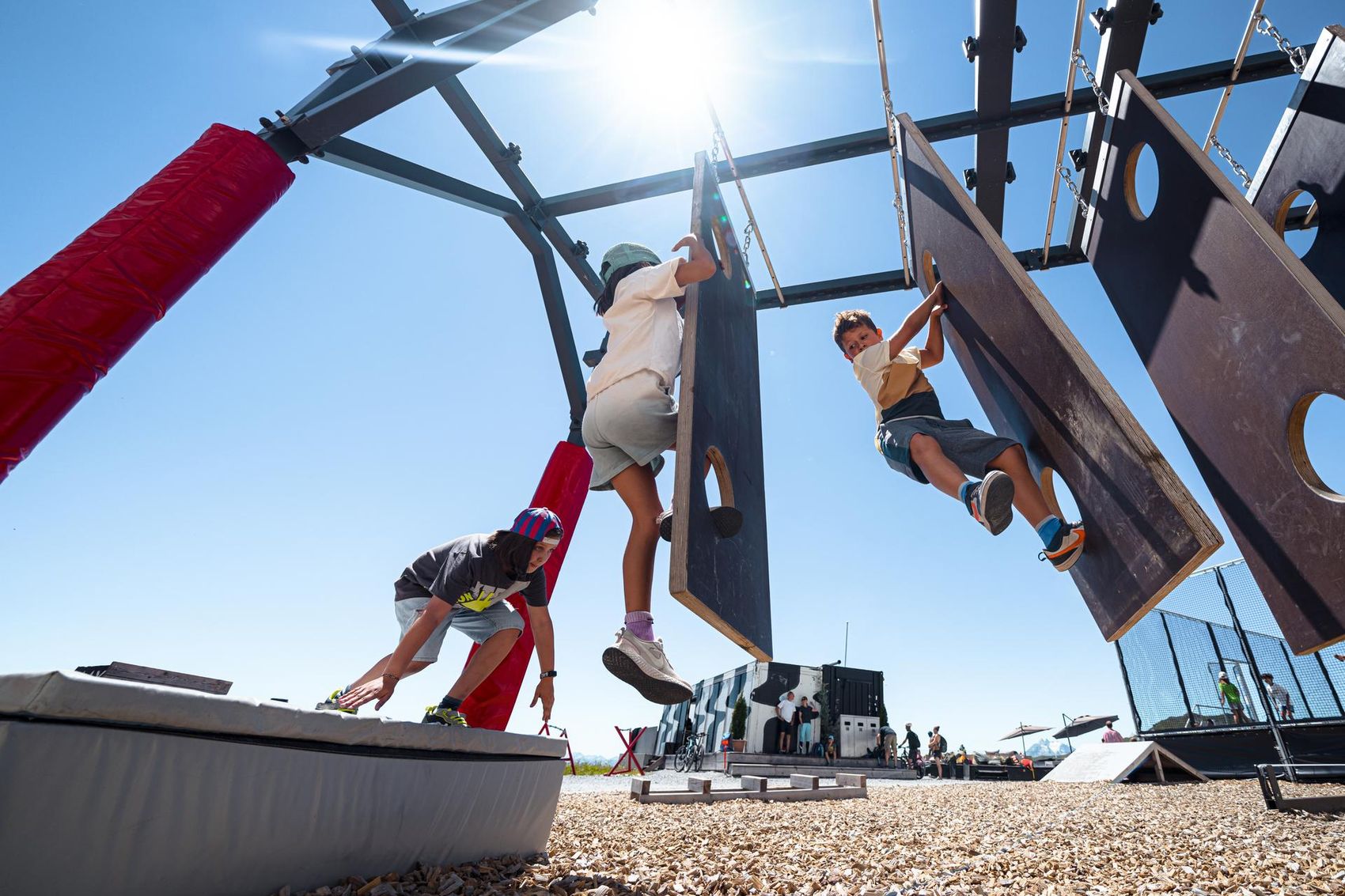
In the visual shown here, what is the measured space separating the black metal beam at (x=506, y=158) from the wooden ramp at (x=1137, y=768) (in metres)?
8.24

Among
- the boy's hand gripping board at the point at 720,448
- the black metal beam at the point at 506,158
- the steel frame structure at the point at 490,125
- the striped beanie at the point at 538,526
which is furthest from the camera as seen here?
the black metal beam at the point at 506,158

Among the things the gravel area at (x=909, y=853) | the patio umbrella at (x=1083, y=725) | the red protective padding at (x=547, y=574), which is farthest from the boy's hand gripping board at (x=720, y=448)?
the patio umbrella at (x=1083, y=725)

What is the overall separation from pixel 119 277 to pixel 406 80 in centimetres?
182

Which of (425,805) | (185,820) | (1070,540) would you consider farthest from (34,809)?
(1070,540)

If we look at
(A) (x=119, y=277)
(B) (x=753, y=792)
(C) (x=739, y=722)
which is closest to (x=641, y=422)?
(A) (x=119, y=277)

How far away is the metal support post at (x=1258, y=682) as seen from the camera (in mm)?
6613

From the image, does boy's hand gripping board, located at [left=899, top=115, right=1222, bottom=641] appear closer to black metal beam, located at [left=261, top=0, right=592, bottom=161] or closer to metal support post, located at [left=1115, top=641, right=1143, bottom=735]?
black metal beam, located at [left=261, top=0, right=592, bottom=161]

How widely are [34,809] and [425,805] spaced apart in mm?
1043

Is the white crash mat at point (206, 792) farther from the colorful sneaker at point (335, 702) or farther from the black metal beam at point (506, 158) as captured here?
the black metal beam at point (506, 158)

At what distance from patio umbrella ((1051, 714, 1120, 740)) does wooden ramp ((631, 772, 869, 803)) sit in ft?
51.4

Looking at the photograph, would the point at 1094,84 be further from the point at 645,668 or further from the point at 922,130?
the point at 645,668

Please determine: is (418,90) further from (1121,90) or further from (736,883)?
(736,883)

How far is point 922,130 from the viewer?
3.85 metres

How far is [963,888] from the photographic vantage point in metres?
1.91
